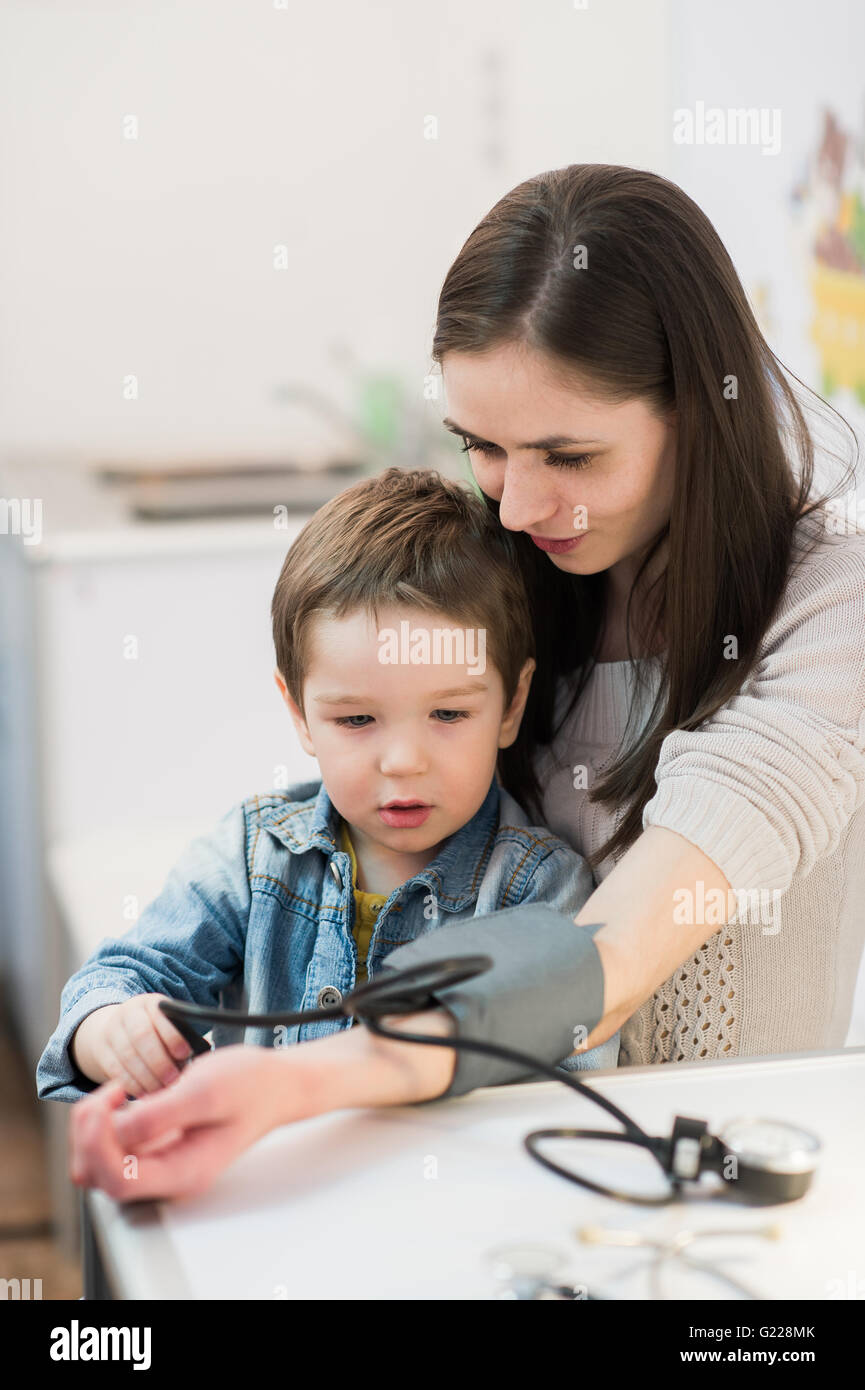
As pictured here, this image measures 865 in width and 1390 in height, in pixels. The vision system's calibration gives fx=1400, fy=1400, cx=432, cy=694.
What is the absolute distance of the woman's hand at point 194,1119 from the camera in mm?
615

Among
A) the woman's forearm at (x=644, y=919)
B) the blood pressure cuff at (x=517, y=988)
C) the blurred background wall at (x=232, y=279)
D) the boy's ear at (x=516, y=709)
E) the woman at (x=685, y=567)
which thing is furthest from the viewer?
the blurred background wall at (x=232, y=279)

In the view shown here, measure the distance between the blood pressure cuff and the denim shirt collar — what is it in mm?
273

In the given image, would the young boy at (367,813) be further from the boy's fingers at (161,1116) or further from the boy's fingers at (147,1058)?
the boy's fingers at (161,1116)

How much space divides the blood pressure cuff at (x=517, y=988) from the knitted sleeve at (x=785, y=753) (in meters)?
0.15

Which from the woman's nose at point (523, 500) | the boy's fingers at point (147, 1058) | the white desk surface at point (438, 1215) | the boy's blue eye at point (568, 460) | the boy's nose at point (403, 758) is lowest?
the boy's fingers at point (147, 1058)

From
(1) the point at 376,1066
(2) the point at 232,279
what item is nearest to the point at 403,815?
(1) the point at 376,1066

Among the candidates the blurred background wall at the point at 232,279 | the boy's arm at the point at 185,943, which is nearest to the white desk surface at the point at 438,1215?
the boy's arm at the point at 185,943

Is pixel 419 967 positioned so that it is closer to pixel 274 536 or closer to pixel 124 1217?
pixel 124 1217

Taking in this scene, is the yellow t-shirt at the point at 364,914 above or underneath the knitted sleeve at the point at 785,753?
underneath

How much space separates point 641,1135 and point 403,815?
39cm

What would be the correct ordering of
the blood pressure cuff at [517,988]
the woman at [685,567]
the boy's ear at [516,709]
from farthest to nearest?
the boy's ear at [516,709]
the woman at [685,567]
the blood pressure cuff at [517,988]

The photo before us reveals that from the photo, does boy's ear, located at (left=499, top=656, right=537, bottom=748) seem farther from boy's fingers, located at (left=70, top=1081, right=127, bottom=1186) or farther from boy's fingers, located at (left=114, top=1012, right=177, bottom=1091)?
boy's fingers, located at (left=70, top=1081, right=127, bottom=1186)

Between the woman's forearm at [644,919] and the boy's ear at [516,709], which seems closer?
the woman's forearm at [644,919]

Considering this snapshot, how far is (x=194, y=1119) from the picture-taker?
0.62m
